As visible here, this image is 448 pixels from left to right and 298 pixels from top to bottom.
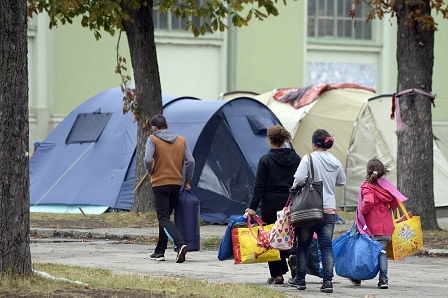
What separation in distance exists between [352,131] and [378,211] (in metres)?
10.6

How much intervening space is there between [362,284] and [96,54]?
15879 millimetres

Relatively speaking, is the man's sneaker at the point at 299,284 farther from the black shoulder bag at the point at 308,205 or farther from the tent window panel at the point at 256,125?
the tent window panel at the point at 256,125

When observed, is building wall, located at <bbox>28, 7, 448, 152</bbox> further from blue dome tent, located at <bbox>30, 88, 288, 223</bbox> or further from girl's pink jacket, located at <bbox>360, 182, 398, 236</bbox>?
girl's pink jacket, located at <bbox>360, 182, 398, 236</bbox>

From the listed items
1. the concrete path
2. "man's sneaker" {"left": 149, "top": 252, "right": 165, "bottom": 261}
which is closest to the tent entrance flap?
the concrete path

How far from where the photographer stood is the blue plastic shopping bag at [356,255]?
8.84 metres

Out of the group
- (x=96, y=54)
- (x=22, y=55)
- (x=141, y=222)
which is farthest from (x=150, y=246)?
(x=96, y=54)

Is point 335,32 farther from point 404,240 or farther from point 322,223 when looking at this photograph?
point 322,223

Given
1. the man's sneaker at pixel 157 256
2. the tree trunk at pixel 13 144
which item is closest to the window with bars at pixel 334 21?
the man's sneaker at pixel 157 256

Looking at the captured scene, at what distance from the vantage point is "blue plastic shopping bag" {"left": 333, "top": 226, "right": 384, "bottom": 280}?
8.84m

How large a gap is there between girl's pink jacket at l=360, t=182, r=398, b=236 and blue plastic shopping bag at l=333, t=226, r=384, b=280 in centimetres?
14

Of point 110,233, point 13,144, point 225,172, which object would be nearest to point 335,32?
point 225,172

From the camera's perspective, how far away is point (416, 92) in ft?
46.5

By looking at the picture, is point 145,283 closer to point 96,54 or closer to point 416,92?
point 416,92

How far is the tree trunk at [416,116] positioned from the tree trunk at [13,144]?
7714mm
